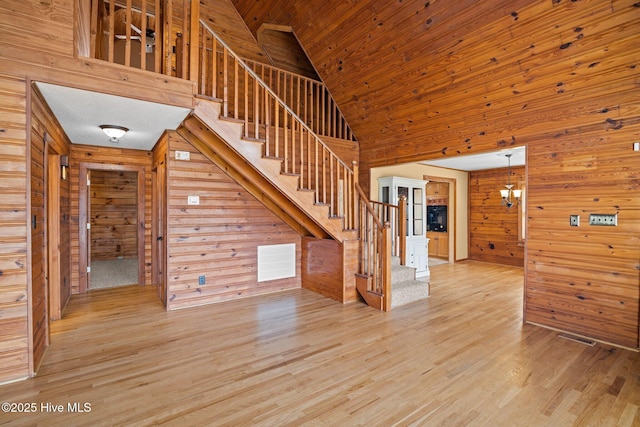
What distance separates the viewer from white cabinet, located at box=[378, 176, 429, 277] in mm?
5992

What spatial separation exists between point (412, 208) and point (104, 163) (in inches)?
220

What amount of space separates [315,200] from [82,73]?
105 inches

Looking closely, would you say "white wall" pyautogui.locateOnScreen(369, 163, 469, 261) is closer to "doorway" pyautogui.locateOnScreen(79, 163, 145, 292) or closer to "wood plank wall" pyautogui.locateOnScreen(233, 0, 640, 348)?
"wood plank wall" pyautogui.locateOnScreen(233, 0, 640, 348)

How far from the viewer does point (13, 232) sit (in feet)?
8.00

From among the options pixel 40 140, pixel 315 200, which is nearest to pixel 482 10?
pixel 315 200

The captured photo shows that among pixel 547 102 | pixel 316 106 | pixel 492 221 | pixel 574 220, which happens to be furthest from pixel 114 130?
pixel 492 221

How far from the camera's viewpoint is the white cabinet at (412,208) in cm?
599

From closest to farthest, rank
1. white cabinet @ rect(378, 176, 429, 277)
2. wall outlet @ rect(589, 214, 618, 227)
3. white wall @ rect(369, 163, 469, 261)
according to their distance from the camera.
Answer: wall outlet @ rect(589, 214, 618, 227), white cabinet @ rect(378, 176, 429, 277), white wall @ rect(369, 163, 469, 261)

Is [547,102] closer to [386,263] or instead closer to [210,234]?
[386,263]

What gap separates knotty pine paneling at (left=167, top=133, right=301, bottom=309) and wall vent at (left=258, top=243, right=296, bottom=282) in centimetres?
9

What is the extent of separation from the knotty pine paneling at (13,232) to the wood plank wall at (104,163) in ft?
8.95

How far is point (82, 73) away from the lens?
2.67 metres

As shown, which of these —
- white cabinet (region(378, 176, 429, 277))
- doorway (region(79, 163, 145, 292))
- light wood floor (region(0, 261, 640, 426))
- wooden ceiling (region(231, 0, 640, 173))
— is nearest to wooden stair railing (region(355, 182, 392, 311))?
light wood floor (region(0, 261, 640, 426))

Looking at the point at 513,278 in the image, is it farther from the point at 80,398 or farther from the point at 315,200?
the point at 80,398
